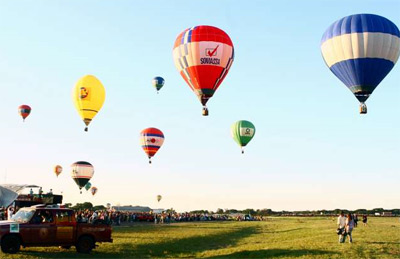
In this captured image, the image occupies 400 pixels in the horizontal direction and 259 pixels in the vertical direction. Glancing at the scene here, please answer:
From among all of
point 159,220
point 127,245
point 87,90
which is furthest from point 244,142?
point 127,245

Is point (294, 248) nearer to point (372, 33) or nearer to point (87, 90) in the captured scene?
point (372, 33)

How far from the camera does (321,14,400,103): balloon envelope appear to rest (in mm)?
35344

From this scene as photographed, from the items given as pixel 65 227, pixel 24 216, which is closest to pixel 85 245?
pixel 65 227

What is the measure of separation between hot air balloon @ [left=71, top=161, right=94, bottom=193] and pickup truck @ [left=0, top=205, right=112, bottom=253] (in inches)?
1751

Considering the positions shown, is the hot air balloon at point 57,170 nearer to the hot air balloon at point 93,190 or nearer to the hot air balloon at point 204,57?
the hot air balloon at point 93,190

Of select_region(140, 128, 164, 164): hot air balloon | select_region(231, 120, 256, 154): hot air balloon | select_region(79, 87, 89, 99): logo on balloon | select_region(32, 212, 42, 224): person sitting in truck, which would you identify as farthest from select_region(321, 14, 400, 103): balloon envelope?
select_region(140, 128, 164, 164): hot air balloon

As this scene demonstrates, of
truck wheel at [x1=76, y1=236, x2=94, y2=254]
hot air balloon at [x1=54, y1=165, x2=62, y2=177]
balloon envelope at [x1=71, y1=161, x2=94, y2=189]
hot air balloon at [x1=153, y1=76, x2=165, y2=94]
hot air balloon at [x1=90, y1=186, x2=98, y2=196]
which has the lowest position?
truck wheel at [x1=76, y1=236, x2=94, y2=254]

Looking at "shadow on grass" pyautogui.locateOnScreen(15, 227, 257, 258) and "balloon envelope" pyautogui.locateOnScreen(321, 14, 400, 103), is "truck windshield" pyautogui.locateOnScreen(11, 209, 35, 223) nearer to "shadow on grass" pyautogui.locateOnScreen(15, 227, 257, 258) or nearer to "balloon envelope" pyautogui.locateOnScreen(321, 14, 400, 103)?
"shadow on grass" pyautogui.locateOnScreen(15, 227, 257, 258)

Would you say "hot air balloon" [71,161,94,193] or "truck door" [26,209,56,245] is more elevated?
"hot air balloon" [71,161,94,193]

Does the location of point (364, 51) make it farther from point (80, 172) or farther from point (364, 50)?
point (80, 172)

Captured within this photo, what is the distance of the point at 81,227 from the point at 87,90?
25914mm

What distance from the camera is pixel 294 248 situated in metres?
23.8

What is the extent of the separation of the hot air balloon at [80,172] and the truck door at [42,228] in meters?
45.3

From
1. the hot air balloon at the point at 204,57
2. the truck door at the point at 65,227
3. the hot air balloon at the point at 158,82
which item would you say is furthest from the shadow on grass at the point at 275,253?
the hot air balloon at the point at 158,82
